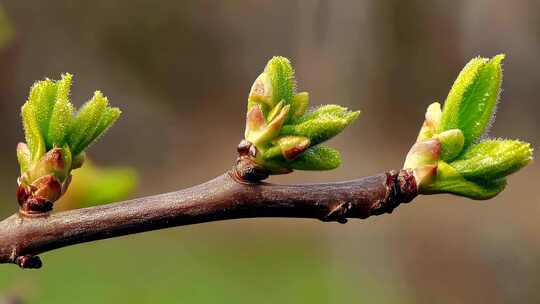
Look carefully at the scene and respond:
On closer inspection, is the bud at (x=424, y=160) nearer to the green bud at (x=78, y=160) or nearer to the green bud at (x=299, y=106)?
the green bud at (x=299, y=106)

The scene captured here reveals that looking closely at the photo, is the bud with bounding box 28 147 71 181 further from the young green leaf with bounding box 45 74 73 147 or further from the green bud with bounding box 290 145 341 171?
the green bud with bounding box 290 145 341 171

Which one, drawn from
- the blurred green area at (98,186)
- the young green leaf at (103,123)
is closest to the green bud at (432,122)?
the young green leaf at (103,123)

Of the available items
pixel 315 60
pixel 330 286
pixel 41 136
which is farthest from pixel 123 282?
pixel 41 136

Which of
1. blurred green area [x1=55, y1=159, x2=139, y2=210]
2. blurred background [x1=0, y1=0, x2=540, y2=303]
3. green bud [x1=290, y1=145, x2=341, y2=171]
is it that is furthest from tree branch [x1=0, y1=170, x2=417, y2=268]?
blurred background [x1=0, y1=0, x2=540, y2=303]

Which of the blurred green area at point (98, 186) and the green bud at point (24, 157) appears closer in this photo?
the green bud at point (24, 157)

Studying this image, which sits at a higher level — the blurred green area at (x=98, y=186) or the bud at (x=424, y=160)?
the blurred green area at (x=98, y=186)

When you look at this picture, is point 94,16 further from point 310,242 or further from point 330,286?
point 330,286
